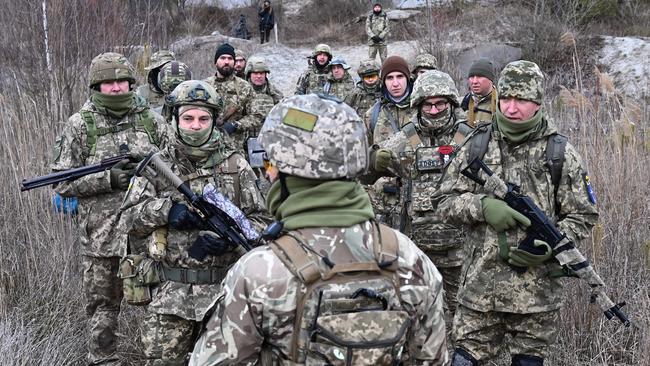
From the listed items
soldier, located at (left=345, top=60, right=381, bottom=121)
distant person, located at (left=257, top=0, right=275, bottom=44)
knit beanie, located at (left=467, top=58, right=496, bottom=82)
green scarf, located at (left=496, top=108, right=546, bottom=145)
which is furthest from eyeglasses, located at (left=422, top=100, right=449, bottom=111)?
distant person, located at (left=257, top=0, right=275, bottom=44)

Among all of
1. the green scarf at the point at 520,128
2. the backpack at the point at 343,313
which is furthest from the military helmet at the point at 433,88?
the backpack at the point at 343,313

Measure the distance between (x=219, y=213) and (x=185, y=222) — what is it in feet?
0.60

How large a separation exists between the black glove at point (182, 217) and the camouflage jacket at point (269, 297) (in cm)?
145

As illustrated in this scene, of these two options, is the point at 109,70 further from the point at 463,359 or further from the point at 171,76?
the point at 463,359

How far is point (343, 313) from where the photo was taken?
1825mm

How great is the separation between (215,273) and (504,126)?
5.51ft

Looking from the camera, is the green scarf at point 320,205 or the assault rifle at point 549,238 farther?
the assault rifle at point 549,238

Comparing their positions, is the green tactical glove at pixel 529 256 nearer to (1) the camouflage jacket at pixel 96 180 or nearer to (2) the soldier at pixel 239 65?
(1) the camouflage jacket at pixel 96 180

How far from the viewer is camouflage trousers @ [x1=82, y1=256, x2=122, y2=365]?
14.1ft

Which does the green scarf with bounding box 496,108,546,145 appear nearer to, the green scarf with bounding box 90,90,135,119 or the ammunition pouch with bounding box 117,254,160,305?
the ammunition pouch with bounding box 117,254,160,305

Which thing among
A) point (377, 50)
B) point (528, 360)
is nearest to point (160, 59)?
point (528, 360)

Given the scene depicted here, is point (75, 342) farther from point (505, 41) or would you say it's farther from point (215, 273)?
point (505, 41)

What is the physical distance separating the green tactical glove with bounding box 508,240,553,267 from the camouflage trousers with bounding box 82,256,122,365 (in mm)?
2559

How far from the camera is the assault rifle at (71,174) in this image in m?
3.74
